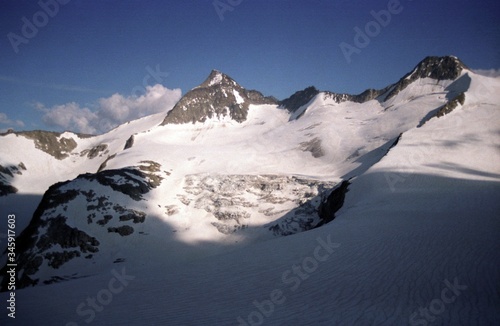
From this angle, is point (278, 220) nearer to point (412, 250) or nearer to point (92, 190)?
point (92, 190)

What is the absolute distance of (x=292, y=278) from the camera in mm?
11562

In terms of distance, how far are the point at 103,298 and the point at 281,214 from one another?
152 feet

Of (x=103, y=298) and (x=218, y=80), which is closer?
(x=103, y=298)

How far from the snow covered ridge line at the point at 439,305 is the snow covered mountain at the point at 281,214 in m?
0.07

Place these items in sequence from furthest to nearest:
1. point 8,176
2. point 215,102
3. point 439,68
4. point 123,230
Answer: point 215,102, point 439,68, point 8,176, point 123,230

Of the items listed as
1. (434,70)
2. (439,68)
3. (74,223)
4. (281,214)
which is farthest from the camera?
(434,70)

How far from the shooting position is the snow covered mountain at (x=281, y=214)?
31.7 ft

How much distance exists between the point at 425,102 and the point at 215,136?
84113mm

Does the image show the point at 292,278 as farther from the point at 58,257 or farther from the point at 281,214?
the point at 281,214

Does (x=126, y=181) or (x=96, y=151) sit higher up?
(x=96, y=151)

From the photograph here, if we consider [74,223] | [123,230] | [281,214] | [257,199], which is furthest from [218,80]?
[74,223]

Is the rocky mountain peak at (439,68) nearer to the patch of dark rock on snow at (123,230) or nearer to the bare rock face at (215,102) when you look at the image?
the bare rock face at (215,102)

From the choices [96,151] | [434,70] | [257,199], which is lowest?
[257,199]

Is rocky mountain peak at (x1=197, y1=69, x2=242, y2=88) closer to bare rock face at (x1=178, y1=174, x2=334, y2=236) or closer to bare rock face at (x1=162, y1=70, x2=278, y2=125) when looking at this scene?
bare rock face at (x1=162, y1=70, x2=278, y2=125)
